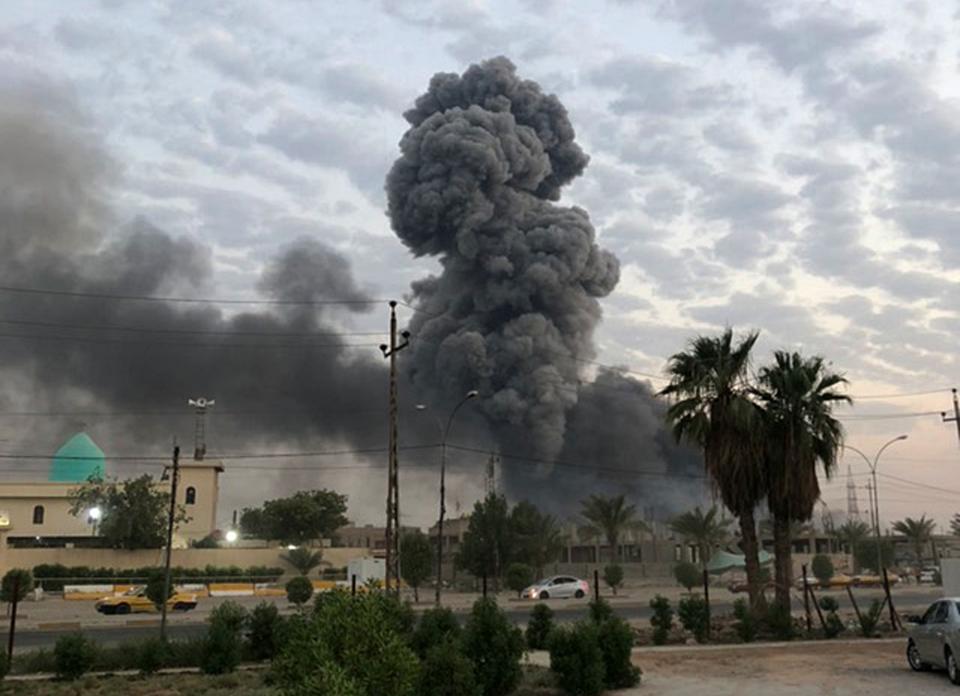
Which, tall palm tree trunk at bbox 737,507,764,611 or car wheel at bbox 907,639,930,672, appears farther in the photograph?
tall palm tree trunk at bbox 737,507,764,611

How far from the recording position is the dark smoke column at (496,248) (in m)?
96.4

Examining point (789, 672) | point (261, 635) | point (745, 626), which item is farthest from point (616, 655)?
point (745, 626)

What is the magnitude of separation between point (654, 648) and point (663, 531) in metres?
91.8

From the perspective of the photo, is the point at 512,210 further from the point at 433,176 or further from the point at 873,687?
the point at 873,687

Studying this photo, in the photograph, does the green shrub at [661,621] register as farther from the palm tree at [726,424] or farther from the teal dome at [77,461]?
the teal dome at [77,461]

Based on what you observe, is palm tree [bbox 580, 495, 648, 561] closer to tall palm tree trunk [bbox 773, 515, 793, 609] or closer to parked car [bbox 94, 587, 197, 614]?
parked car [bbox 94, 587, 197, 614]

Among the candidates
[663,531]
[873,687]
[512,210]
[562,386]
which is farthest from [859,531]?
[873,687]

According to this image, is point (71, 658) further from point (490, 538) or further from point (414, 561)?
point (490, 538)

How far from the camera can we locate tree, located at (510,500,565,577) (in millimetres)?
70625

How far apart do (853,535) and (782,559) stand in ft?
267

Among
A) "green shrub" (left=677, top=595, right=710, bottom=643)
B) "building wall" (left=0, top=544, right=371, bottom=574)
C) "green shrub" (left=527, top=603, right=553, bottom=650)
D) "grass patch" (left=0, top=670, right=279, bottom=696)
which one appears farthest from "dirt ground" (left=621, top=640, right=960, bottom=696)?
"building wall" (left=0, top=544, right=371, bottom=574)

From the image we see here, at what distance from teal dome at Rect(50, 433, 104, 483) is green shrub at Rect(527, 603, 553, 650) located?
7091 cm

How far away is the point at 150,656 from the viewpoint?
19984 mm

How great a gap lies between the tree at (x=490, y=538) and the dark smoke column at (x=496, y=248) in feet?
95.7
